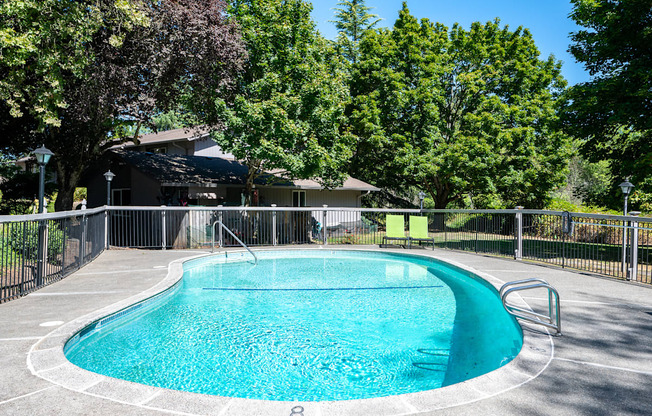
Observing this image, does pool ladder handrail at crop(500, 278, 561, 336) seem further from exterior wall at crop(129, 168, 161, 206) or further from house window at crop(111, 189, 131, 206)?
house window at crop(111, 189, 131, 206)

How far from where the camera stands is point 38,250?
257 inches

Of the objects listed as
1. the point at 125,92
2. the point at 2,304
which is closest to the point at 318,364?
the point at 2,304

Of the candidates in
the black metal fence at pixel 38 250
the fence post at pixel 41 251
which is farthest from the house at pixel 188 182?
the fence post at pixel 41 251

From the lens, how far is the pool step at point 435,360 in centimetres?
477

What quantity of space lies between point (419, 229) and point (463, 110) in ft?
49.9

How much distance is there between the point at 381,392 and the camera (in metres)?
4.15

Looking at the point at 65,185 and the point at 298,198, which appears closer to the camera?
the point at 65,185

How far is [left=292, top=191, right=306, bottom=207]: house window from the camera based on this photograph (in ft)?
75.8

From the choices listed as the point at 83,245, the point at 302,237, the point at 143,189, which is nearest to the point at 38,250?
the point at 83,245

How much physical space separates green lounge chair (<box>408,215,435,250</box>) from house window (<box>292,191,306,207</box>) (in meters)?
10.2

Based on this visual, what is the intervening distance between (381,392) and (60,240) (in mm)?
6983

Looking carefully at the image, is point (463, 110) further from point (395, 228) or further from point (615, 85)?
point (395, 228)

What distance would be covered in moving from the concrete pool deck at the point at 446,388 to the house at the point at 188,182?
12.9 meters

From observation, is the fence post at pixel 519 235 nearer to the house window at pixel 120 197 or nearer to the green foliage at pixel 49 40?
the green foliage at pixel 49 40
